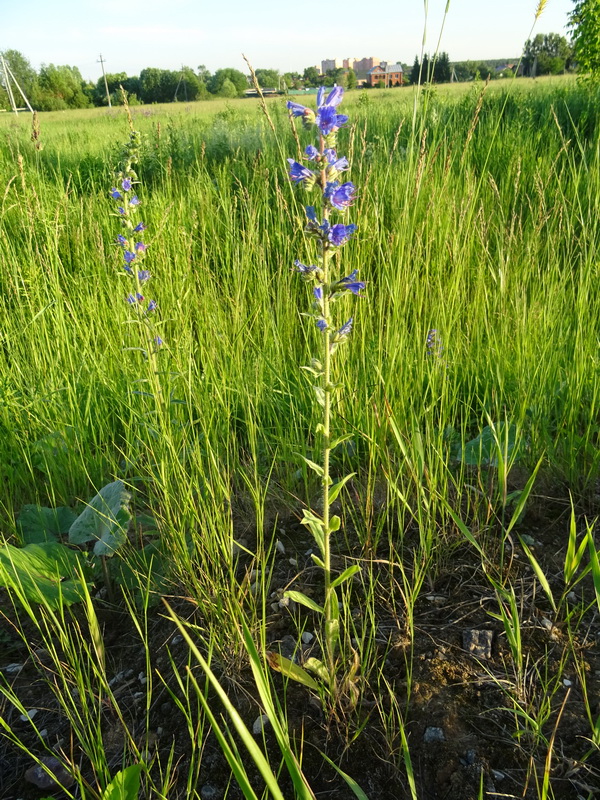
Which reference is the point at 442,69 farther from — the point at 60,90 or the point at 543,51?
the point at 60,90

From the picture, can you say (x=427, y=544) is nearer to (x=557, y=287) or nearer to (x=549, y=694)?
(x=549, y=694)

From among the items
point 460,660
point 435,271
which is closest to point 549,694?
point 460,660

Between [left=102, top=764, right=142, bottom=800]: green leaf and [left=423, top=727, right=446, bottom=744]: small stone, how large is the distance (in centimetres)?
59

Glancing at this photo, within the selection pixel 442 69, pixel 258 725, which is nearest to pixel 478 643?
pixel 258 725

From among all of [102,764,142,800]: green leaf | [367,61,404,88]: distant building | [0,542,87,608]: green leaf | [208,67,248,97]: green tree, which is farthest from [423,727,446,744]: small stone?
[208,67,248,97]: green tree

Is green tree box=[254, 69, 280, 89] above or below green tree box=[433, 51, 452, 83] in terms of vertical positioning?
below

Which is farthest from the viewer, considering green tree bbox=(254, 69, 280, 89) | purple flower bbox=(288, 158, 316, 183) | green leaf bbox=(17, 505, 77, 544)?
green tree bbox=(254, 69, 280, 89)

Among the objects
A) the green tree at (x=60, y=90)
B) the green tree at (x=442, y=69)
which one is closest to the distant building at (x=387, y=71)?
the green tree at (x=442, y=69)

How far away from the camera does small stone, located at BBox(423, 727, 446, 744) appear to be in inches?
46.3

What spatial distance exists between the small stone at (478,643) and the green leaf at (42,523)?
1248 millimetres

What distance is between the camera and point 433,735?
1.18m

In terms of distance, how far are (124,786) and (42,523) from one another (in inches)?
36.7

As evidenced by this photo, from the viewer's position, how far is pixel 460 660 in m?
1.33

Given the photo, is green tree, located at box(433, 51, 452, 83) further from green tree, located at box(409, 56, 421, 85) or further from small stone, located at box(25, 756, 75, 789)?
small stone, located at box(25, 756, 75, 789)
